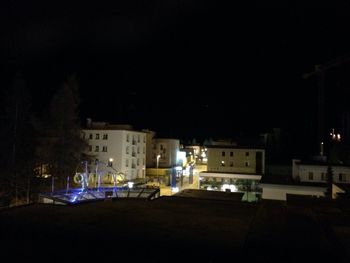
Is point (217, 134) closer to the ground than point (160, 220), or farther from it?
farther from it

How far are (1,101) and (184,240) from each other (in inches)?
797

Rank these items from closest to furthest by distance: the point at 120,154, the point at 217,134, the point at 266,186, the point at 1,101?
the point at 266,186 < the point at 1,101 < the point at 120,154 < the point at 217,134

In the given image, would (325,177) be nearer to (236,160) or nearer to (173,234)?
(236,160)

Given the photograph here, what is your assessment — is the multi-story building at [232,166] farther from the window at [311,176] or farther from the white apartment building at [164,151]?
the white apartment building at [164,151]

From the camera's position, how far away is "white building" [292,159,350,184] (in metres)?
19.7

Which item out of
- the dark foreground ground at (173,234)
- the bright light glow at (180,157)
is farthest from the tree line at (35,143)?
the bright light glow at (180,157)

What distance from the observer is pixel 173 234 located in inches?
198

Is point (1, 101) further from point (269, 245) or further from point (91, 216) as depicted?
point (269, 245)

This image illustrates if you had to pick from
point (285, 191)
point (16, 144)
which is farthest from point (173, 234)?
point (16, 144)

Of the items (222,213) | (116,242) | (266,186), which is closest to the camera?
(116,242)

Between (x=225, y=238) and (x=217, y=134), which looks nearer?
(x=225, y=238)

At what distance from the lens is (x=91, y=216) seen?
21.2ft

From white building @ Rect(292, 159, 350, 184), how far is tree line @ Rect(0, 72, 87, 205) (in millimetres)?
16057

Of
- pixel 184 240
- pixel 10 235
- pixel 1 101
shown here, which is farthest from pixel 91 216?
pixel 1 101
